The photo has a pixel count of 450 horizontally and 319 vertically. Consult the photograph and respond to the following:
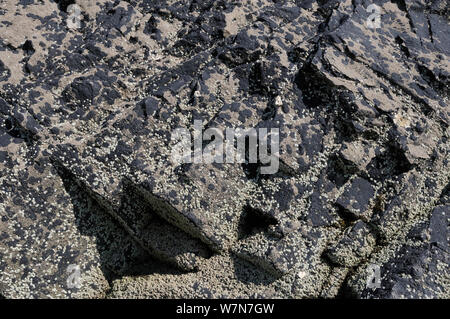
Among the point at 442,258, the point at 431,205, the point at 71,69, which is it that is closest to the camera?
the point at 442,258

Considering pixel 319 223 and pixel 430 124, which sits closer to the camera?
pixel 319 223

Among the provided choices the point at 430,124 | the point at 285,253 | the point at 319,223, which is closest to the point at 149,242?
the point at 285,253

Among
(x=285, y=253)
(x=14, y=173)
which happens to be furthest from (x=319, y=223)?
(x=14, y=173)

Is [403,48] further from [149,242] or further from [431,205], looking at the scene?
[149,242]

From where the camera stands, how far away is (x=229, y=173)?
458 centimetres

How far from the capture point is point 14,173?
15.0 ft

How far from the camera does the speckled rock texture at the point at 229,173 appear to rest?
174 inches

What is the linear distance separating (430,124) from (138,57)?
111 inches

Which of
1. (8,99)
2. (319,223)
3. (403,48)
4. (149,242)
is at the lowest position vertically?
(149,242)

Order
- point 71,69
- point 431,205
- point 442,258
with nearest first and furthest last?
point 442,258
point 431,205
point 71,69

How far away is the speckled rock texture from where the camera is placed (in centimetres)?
443

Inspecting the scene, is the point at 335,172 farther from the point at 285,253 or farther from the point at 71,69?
the point at 71,69

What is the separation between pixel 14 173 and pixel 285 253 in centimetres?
244

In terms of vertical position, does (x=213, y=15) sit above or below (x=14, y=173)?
above
